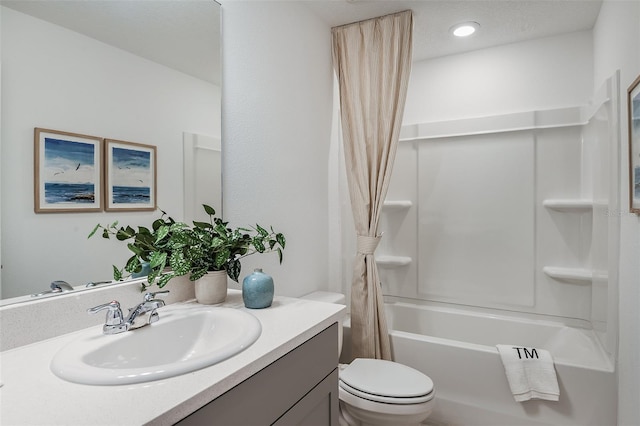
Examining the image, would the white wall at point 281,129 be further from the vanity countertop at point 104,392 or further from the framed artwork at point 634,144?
the framed artwork at point 634,144

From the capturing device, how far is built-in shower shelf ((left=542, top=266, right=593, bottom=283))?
2.38 metres

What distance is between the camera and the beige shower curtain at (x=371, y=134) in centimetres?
226

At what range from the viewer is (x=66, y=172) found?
105 cm

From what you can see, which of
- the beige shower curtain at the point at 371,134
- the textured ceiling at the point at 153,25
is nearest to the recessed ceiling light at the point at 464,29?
the beige shower curtain at the point at 371,134

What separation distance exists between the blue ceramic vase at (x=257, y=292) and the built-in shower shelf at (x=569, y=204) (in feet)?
6.91

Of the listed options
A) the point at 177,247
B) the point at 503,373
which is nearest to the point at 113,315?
the point at 177,247

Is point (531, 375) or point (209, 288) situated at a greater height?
point (209, 288)

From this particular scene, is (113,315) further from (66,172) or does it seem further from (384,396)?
(384,396)

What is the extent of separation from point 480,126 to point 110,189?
249 cm

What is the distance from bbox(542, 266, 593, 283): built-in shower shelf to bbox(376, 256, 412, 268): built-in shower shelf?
95 centimetres

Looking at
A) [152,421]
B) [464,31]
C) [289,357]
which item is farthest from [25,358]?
[464,31]

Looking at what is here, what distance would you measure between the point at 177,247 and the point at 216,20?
1018 mm

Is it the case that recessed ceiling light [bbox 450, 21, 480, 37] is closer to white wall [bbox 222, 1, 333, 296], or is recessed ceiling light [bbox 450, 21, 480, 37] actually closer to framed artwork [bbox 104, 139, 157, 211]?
white wall [bbox 222, 1, 333, 296]

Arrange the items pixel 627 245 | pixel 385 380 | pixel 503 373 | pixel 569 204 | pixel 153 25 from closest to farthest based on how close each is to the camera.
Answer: pixel 153 25, pixel 627 245, pixel 385 380, pixel 503 373, pixel 569 204
